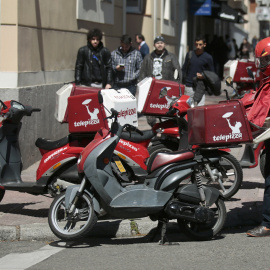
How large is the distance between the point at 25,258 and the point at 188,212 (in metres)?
1.49

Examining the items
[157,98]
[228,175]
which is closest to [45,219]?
[228,175]

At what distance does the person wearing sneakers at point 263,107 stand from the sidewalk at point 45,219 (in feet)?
1.90

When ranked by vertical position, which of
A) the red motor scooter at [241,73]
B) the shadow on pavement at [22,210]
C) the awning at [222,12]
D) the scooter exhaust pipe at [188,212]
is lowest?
the shadow on pavement at [22,210]

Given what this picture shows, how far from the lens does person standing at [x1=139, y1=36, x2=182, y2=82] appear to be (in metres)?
12.6

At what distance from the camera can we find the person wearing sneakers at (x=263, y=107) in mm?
6758

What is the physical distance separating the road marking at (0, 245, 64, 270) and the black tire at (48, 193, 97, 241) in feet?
0.55

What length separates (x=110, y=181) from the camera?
6.82m

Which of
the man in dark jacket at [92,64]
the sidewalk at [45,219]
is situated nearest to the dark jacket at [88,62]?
the man in dark jacket at [92,64]

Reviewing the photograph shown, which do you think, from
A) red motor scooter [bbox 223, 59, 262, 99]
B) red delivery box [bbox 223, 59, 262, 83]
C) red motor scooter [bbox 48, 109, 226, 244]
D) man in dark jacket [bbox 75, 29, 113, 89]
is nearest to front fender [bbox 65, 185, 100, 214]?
red motor scooter [bbox 48, 109, 226, 244]

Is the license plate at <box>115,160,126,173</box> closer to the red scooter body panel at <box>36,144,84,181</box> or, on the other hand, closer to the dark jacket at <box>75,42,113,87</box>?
the red scooter body panel at <box>36,144,84,181</box>

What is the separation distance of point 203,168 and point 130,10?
12292mm

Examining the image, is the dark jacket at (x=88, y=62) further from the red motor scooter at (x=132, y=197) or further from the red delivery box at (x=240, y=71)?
the red motor scooter at (x=132, y=197)

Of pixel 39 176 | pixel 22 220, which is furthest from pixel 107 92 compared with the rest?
pixel 22 220

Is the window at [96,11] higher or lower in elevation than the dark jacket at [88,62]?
higher
